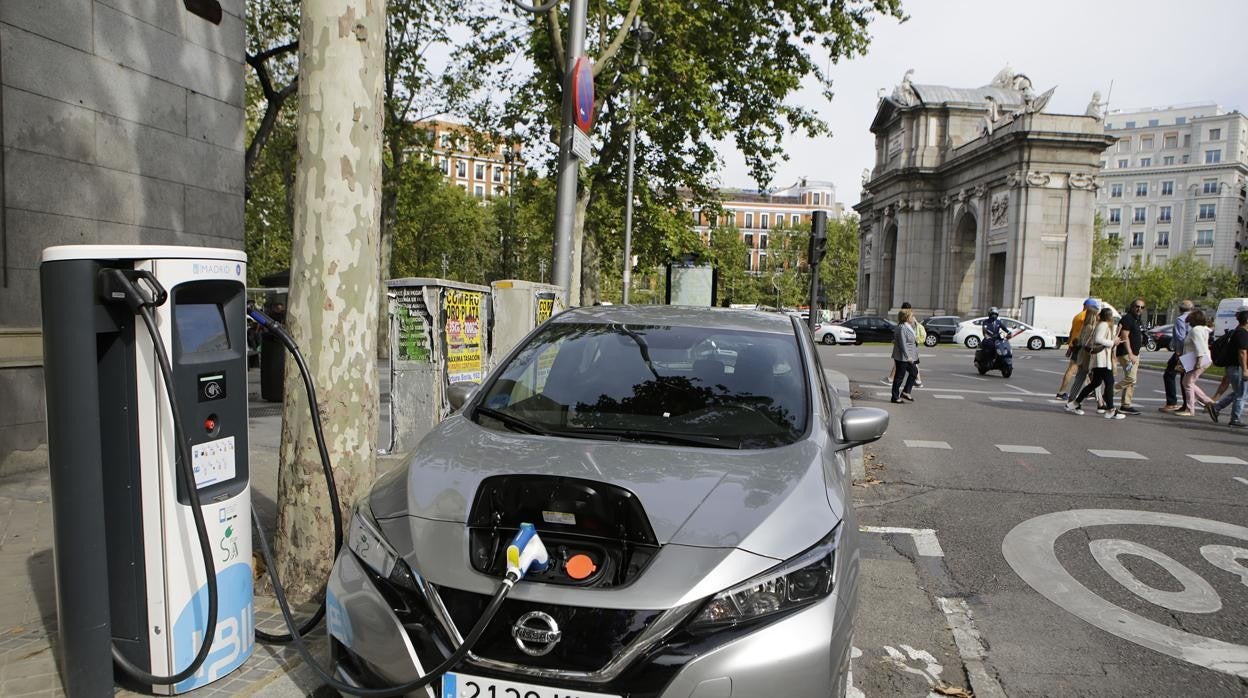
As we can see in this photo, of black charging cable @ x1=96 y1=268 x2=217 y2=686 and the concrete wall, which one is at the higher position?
the concrete wall

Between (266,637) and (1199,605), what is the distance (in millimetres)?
4586

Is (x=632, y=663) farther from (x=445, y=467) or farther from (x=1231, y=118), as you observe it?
(x=1231, y=118)

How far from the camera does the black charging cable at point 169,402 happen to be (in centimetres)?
256

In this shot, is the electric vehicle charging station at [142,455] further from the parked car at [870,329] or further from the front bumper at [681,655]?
the parked car at [870,329]

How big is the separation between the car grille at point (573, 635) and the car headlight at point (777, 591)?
0.56 feet

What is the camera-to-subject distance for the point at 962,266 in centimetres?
5322

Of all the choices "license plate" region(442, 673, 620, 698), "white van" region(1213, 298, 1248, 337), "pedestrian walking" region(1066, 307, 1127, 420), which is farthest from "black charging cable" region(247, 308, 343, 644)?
"white van" region(1213, 298, 1248, 337)

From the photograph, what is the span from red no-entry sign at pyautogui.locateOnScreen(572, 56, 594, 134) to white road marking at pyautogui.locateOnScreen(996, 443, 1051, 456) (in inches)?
230

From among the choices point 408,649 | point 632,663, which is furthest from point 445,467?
point 632,663

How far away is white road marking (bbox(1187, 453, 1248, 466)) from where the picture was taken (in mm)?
8422

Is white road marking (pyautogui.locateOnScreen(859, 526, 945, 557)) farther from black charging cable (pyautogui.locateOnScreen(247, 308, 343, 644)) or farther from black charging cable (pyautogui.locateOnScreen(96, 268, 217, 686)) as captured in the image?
black charging cable (pyautogui.locateOnScreen(96, 268, 217, 686))

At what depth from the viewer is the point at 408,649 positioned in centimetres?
233

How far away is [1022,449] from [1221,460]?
6.41 ft

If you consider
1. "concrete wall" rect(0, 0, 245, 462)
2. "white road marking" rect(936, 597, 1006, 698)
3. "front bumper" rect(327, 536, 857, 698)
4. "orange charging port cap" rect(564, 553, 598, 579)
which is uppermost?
"concrete wall" rect(0, 0, 245, 462)
